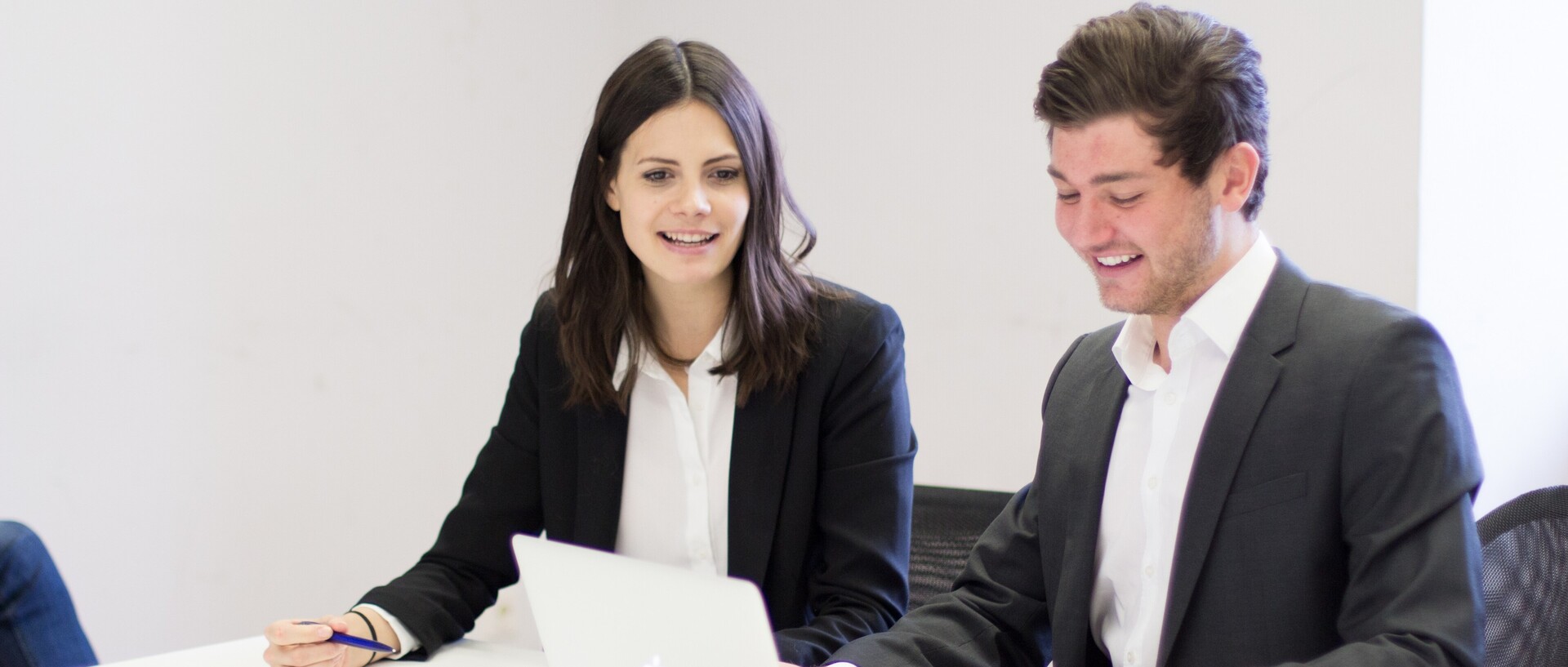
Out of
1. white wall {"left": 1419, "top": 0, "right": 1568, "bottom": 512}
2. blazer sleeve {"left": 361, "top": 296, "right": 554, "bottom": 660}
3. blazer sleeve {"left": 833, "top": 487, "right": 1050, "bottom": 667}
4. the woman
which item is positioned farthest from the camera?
white wall {"left": 1419, "top": 0, "right": 1568, "bottom": 512}

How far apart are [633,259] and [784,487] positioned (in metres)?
0.44

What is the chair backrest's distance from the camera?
1966 millimetres

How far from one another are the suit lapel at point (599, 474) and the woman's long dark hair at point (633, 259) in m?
0.03

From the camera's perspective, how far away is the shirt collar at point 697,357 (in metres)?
1.91

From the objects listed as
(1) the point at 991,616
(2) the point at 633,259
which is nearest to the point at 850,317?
(2) the point at 633,259

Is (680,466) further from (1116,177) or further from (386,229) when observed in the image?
(386,229)

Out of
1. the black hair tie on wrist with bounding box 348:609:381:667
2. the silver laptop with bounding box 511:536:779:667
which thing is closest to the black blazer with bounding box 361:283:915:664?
the black hair tie on wrist with bounding box 348:609:381:667

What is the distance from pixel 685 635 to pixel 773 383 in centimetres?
74

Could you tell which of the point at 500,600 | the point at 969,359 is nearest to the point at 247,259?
the point at 500,600

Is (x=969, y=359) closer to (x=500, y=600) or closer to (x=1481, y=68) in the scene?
(x=1481, y=68)

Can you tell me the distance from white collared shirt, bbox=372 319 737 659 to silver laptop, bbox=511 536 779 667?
0.54 m

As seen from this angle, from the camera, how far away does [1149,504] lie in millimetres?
1405

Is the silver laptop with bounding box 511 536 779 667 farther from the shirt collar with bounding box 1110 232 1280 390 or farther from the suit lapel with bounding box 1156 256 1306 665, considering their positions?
the shirt collar with bounding box 1110 232 1280 390

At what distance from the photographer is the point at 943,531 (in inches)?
A: 79.0
